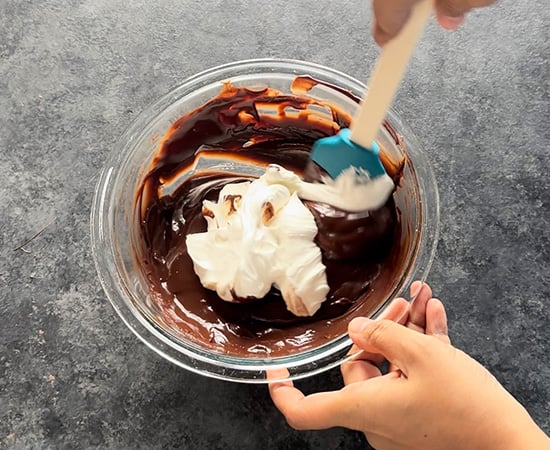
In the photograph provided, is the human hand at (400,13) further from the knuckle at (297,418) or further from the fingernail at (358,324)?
the knuckle at (297,418)

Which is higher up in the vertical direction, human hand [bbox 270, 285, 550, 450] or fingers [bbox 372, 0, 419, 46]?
fingers [bbox 372, 0, 419, 46]

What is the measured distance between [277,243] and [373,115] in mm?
335

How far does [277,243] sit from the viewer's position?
4.75 ft

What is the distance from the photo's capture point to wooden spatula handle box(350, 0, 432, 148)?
3.65 feet

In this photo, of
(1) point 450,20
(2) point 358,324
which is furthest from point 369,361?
(1) point 450,20

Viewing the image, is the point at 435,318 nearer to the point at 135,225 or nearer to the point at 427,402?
the point at 427,402

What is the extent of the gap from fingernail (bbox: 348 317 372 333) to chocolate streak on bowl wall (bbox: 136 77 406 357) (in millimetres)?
96

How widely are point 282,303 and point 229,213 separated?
22 centimetres

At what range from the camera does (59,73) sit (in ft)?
5.57

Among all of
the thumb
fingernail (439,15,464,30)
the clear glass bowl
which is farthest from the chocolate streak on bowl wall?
fingernail (439,15,464,30)

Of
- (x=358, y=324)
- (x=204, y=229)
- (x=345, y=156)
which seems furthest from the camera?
(x=204, y=229)

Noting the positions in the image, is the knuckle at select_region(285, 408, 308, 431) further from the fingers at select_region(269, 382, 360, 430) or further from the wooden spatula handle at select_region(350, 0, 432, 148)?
the wooden spatula handle at select_region(350, 0, 432, 148)

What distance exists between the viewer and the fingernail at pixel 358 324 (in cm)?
129

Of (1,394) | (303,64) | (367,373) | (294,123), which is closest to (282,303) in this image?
(367,373)
